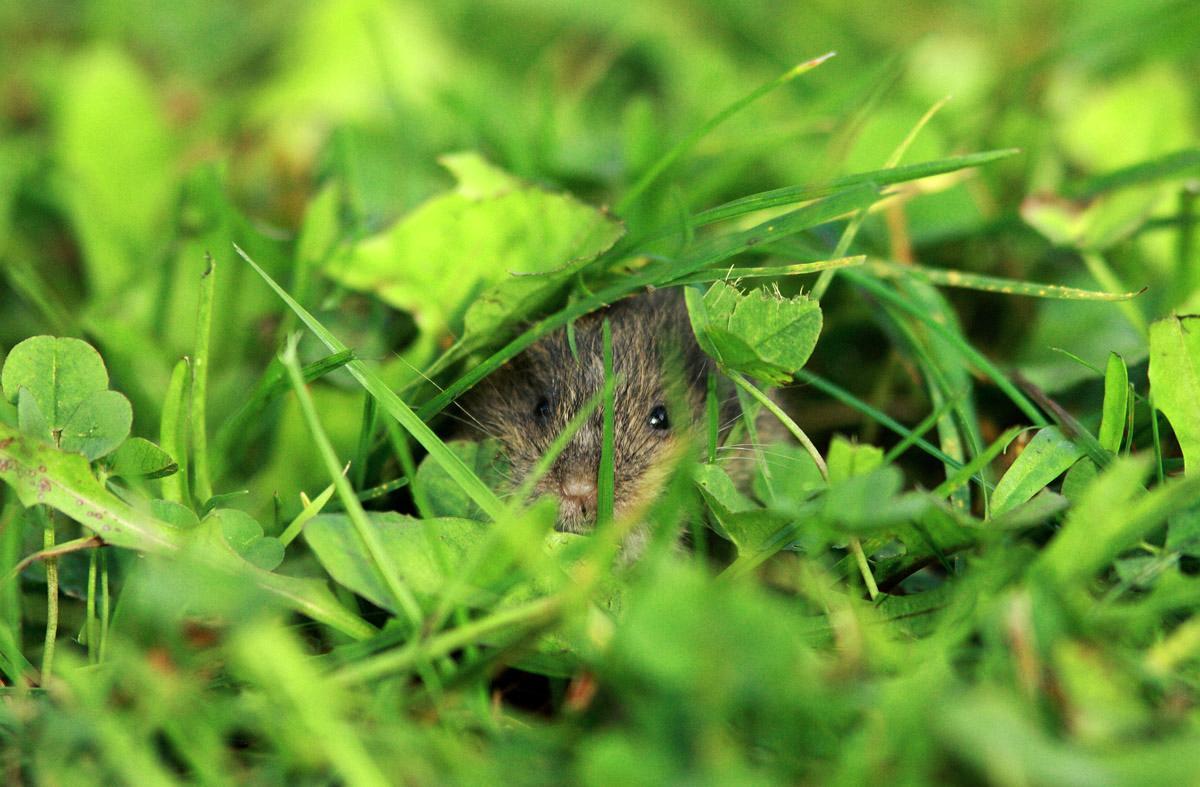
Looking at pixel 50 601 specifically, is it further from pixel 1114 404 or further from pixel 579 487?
pixel 1114 404

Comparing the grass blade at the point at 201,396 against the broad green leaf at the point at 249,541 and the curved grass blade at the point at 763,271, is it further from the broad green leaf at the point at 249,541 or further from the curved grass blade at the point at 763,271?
the curved grass blade at the point at 763,271

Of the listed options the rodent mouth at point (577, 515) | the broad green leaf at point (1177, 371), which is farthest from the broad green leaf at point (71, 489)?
the broad green leaf at point (1177, 371)

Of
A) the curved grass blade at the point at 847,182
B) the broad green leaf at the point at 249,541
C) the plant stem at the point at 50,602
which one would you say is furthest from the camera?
the curved grass blade at the point at 847,182

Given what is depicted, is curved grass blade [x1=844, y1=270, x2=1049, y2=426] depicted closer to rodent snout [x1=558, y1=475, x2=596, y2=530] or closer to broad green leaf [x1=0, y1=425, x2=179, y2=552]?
rodent snout [x1=558, y1=475, x2=596, y2=530]

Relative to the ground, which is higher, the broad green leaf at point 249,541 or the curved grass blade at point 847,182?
the curved grass blade at point 847,182

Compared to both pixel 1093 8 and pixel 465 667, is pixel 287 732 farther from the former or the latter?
pixel 1093 8

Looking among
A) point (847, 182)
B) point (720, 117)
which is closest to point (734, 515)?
point (847, 182)

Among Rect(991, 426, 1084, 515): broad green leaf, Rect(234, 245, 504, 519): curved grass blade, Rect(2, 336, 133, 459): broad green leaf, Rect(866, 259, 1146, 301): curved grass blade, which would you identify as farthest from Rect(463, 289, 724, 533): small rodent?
Rect(2, 336, 133, 459): broad green leaf
